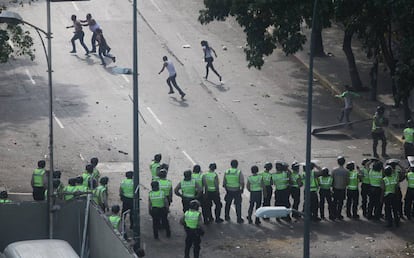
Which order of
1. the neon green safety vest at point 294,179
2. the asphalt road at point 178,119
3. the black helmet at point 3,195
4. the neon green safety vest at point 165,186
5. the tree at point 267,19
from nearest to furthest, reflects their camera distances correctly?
the black helmet at point 3,195, the neon green safety vest at point 165,186, the asphalt road at point 178,119, the neon green safety vest at point 294,179, the tree at point 267,19

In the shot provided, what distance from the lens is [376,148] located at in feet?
110

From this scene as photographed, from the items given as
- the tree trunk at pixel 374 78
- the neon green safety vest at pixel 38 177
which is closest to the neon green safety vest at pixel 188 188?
the neon green safety vest at pixel 38 177

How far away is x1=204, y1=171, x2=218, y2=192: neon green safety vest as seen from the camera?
27.5 metres

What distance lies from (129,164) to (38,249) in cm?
1180

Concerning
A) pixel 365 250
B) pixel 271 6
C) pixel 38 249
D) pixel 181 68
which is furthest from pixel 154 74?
pixel 38 249

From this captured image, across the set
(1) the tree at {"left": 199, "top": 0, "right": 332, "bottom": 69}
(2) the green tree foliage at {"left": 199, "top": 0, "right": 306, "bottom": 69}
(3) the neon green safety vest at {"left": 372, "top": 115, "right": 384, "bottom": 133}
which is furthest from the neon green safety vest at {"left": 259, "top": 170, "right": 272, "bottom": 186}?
(2) the green tree foliage at {"left": 199, "top": 0, "right": 306, "bottom": 69}

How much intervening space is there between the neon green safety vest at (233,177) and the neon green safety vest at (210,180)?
37 centimetres

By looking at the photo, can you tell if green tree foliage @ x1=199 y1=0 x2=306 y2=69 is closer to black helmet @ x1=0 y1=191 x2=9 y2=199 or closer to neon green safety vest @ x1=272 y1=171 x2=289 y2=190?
neon green safety vest @ x1=272 y1=171 x2=289 y2=190

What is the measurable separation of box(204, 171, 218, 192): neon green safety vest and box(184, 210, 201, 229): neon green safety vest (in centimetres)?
287

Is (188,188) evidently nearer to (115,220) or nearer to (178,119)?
(115,220)

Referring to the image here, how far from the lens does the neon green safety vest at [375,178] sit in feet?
90.9

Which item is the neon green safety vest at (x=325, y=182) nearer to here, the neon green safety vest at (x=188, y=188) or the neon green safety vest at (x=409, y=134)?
the neon green safety vest at (x=188, y=188)

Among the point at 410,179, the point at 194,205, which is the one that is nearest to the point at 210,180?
the point at 194,205

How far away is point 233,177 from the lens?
27.7m
